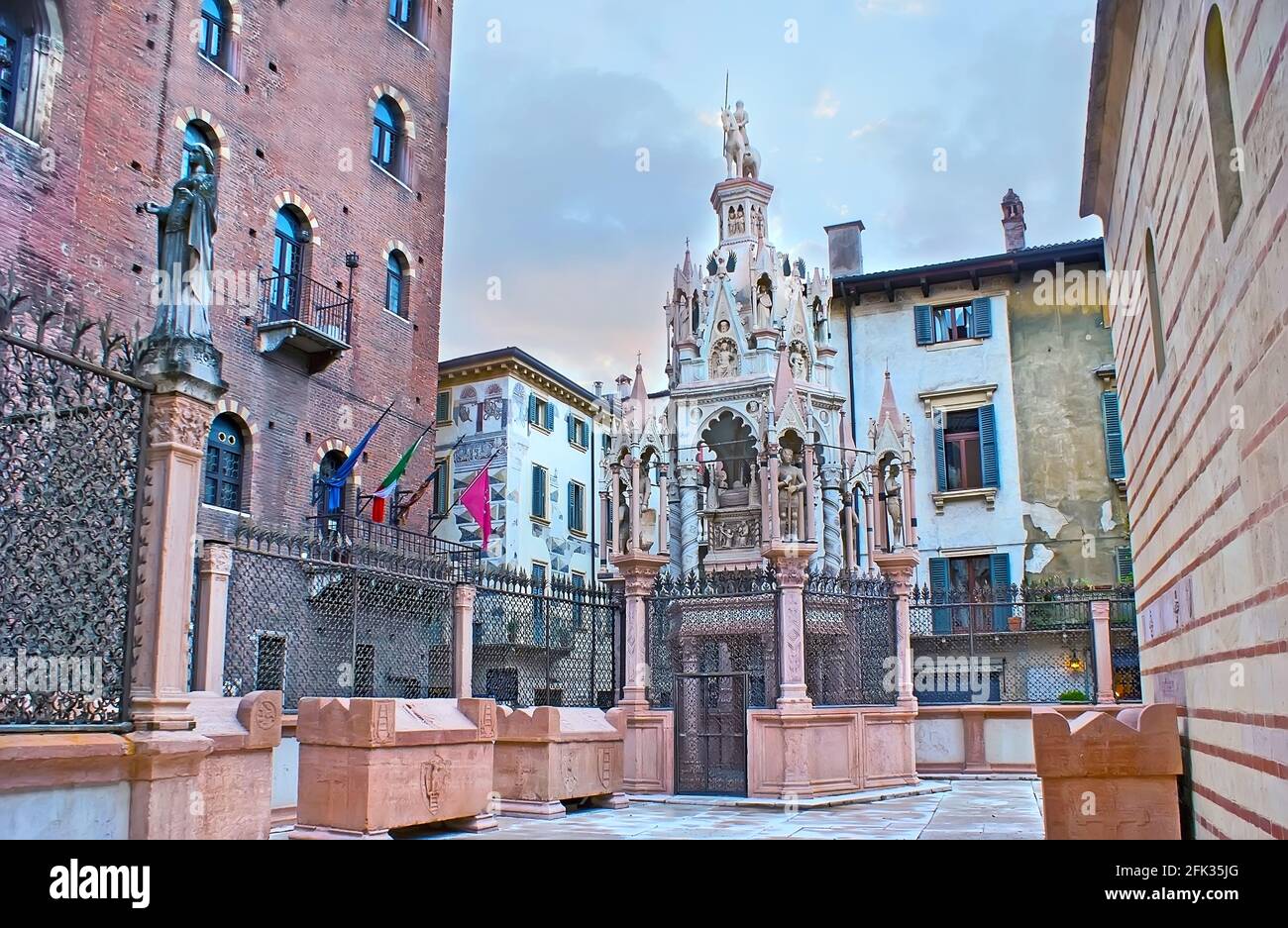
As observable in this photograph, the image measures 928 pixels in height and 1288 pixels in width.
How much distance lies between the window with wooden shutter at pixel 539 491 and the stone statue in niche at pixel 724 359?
18051 millimetres

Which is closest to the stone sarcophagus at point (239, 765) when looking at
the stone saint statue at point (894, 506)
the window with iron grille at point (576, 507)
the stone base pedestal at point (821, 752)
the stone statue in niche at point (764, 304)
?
the stone base pedestal at point (821, 752)

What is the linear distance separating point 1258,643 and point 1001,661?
21.7 m

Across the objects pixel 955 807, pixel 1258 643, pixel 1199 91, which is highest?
pixel 1199 91

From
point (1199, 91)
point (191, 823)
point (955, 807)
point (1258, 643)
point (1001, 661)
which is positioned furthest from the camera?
point (1001, 661)

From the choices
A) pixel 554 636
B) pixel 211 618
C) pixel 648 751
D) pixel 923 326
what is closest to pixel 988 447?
pixel 923 326

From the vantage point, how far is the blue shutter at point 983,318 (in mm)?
29578

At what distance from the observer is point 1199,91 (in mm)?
6141

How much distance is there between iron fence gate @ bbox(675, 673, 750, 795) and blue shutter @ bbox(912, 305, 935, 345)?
14.9m

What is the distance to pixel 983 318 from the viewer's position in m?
29.6

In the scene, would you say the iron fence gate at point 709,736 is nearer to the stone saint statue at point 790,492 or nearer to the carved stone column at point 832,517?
the stone saint statue at point 790,492
